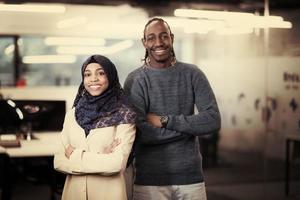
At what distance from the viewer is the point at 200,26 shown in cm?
532

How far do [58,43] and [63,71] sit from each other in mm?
268

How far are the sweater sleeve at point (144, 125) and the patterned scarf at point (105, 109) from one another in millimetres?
142

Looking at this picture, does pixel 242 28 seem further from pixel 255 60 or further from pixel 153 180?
pixel 153 180

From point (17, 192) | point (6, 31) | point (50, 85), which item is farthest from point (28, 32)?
point (17, 192)

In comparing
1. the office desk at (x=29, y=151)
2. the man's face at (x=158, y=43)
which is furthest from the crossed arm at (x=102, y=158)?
the office desk at (x=29, y=151)

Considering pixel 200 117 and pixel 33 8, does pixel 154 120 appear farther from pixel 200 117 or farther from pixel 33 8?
pixel 33 8

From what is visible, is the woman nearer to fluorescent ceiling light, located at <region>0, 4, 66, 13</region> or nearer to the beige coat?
the beige coat

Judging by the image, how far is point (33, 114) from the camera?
4.09m

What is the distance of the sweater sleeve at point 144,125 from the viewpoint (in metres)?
2.78

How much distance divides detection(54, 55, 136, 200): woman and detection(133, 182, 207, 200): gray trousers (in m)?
0.24

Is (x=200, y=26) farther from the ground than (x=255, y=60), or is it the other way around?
(x=200, y=26)

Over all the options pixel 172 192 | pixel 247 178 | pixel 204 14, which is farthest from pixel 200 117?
pixel 247 178

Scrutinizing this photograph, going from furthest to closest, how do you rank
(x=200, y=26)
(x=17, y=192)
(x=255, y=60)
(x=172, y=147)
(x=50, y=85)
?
(x=255, y=60) < (x=200, y=26) < (x=50, y=85) < (x=17, y=192) < (x=172, y=147)

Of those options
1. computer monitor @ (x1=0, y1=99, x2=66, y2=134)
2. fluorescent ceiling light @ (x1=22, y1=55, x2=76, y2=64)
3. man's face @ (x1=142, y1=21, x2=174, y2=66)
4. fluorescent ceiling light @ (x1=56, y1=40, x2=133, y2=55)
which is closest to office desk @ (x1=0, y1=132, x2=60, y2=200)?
computer monitor @ (x1=0, y1=99, x2=66, y2=134)
